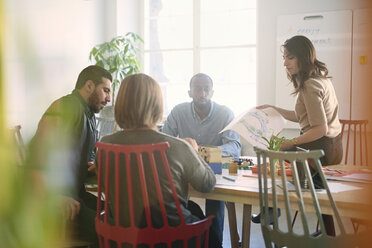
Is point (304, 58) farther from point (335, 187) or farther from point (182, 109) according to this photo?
point (182, 109)

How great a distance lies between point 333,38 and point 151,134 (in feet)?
9.86

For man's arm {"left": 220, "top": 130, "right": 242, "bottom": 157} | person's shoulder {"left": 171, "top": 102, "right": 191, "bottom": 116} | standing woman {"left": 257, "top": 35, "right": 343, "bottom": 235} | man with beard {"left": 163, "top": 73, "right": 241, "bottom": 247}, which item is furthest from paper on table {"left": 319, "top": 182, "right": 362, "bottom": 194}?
person's shoulder {"left": 171, "top": 102, "right": 191, "bottom": 116}

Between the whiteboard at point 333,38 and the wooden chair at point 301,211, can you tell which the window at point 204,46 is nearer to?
the whiteboard at point 333,38

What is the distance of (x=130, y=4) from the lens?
4.76 metres

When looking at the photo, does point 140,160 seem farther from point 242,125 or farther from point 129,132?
point 242,125

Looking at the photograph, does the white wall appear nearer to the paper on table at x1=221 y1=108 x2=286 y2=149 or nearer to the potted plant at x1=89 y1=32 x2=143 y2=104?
the potted plant at x1=89 y1=32 x2=143 y2=104

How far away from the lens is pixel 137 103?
1.37 m

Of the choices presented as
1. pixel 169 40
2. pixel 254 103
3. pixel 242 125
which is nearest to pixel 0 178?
pixel 242 125

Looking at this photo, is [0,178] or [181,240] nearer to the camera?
[0,178]

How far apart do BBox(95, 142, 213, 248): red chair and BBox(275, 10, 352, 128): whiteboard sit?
2.75 metres

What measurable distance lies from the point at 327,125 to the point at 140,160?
3.82ft

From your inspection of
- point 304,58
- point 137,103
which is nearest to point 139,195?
point 137,103

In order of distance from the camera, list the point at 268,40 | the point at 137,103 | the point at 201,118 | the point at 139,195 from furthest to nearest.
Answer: the point at 268,40 → the point at 201,118 → the point at 137,103 → the point at 139,195

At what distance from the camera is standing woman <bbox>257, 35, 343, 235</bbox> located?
1.86 meters
